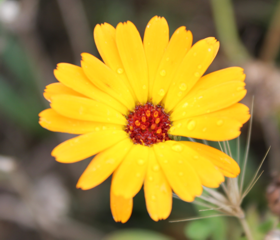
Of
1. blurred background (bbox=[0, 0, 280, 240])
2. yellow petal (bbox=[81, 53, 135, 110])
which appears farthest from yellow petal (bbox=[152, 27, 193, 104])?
blurred background (bbox=[0, 0, 280, 240])

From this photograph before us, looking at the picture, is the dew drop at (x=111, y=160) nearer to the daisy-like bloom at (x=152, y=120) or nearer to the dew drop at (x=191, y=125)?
the daisy-like bloom at (x=152, y=120)

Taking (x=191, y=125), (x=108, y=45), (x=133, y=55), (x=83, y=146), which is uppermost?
(x=108, y=45)

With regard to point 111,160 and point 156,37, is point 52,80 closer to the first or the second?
point 156,37

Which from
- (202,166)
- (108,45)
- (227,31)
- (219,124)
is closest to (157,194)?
(202,166)

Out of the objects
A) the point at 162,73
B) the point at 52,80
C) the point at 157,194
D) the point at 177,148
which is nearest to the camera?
the point at 157,194

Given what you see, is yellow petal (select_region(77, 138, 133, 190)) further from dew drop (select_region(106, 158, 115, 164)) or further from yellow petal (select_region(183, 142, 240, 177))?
yellow petal (select_region(183, 142, 240, 177))

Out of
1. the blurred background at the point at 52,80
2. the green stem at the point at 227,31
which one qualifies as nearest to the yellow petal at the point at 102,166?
the blurred background at the point at 52,80
